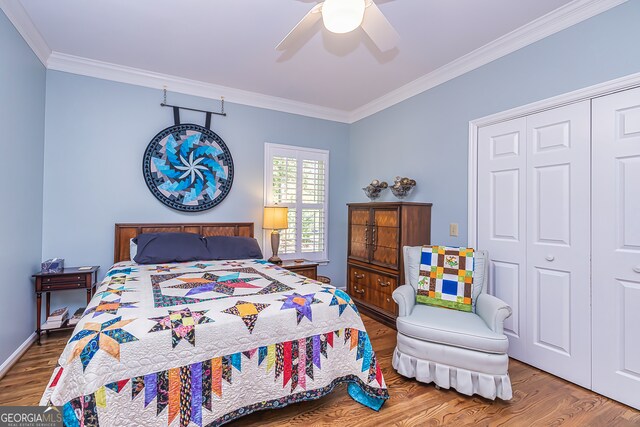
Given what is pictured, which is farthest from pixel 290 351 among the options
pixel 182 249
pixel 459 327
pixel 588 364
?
pixel 588 364

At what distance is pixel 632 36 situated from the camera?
2.03 m

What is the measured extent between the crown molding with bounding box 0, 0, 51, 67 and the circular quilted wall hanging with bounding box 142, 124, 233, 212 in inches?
45.7

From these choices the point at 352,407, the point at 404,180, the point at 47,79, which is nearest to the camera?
the point at 352,407

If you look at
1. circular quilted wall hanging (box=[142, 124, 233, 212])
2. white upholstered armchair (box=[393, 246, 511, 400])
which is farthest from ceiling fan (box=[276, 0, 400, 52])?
circular quilted wall hanging (box=[142, 124, 233, 212])

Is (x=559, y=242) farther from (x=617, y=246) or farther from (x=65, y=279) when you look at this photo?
(x=65, y=279)

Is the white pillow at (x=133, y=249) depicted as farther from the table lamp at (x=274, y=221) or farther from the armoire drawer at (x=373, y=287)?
the armoire drawer at (x=373, y=287)

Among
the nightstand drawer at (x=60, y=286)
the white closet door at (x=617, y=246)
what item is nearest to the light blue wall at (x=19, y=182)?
the nightstand drawer at (x=60, y=286)

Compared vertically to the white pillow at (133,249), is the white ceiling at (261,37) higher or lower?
higher

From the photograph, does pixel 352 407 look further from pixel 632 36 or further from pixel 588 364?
pixel 632 36

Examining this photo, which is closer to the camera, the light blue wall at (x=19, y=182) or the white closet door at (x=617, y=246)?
the white closet door at (x=617, y=246)

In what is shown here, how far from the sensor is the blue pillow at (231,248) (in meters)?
3.32

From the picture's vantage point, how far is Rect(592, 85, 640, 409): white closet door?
6.60 feet

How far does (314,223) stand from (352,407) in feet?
9.15

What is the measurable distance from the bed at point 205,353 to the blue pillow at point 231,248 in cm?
92
